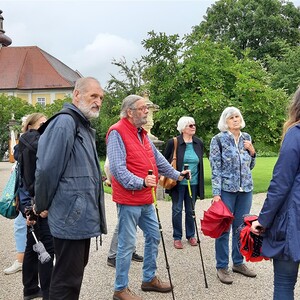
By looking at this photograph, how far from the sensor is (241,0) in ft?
145

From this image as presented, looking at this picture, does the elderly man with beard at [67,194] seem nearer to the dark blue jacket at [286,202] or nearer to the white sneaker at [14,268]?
the dark blue jacket at [286,202]

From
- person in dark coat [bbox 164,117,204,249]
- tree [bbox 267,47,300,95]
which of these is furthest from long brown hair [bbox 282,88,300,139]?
tree [bbox 267,47,300,95]

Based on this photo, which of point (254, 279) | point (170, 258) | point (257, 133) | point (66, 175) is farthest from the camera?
point (257, 133)

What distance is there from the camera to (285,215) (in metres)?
2.64

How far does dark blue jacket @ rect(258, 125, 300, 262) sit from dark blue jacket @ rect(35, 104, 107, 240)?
129 cm

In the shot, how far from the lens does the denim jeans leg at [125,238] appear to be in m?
3.89

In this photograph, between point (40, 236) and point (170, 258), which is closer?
point (40, 236)

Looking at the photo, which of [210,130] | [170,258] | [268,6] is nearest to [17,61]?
[268,6]

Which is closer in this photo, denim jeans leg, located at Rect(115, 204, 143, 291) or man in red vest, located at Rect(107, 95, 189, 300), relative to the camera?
man in red vest, located at Rect(107, 95, 189, 300)

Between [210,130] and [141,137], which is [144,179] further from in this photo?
[210,130]

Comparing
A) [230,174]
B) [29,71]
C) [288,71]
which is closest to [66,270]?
[230,174]

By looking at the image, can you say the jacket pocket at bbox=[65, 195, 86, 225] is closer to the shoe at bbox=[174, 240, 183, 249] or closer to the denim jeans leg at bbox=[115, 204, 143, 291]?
the denim jeans leg at bbox=[115, 204, 143, 291]

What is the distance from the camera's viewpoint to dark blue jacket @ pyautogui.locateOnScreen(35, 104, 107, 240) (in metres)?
2.80

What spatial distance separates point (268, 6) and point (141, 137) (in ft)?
146
